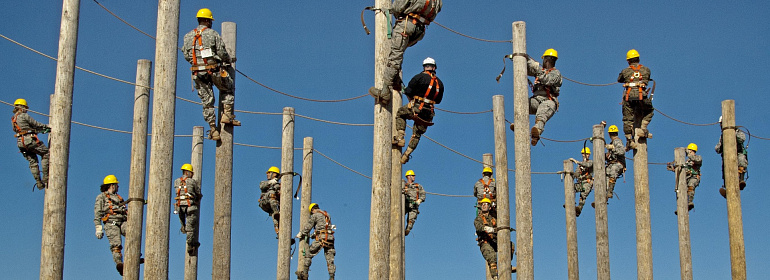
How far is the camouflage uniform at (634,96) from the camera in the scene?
1348 cm

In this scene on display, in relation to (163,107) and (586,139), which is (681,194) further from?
(163,107)

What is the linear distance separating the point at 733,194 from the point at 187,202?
7.38m

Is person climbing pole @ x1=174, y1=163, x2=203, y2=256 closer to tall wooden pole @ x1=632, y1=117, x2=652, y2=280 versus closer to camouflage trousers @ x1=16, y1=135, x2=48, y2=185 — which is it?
camouflage trousers @ x1=16, y1=135, x2=48, y2=185

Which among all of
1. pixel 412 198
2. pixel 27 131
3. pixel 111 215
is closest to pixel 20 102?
pixel 27 131

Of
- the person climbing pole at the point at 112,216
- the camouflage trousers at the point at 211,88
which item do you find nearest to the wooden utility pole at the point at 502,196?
the camouflage trousers at the point at 211,88

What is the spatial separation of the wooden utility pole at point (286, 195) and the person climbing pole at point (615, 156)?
6.65 meters

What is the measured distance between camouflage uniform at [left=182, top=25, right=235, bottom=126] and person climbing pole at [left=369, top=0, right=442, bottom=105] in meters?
2.16

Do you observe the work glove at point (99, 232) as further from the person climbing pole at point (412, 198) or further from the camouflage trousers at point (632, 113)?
the camouflage trousers at point (632, 113)

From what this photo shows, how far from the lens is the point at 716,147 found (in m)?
16.7

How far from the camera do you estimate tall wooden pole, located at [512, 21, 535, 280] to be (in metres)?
12.6

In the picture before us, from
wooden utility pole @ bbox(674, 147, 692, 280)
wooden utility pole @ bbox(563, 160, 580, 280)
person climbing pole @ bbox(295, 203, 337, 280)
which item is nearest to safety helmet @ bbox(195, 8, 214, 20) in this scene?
person climbing pole @ bbox(295, 203, 337, 280)

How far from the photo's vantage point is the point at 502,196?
553 inches

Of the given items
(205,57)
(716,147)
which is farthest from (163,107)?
(716,147)

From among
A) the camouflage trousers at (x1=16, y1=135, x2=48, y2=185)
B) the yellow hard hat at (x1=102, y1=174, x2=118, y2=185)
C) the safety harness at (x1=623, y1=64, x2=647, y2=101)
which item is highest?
the safety harness at (x1=623, y1=64, x2=647, y2=101)
